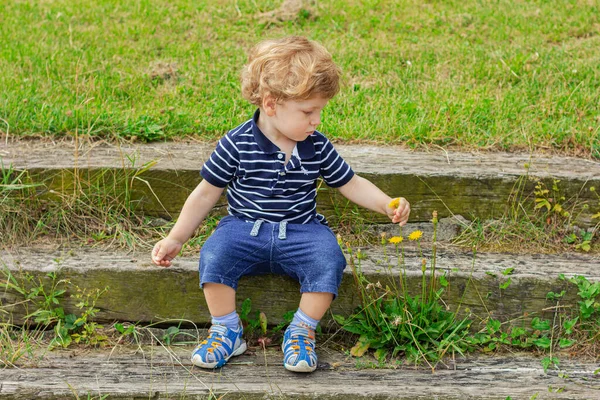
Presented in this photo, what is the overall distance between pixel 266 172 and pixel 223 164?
6.6 inches

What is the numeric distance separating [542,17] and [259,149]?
332cm

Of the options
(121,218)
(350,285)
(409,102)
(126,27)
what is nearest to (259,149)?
(350,285)

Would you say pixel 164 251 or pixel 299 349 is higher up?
pixel 164 251

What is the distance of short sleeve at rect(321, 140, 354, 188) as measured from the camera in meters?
2.78

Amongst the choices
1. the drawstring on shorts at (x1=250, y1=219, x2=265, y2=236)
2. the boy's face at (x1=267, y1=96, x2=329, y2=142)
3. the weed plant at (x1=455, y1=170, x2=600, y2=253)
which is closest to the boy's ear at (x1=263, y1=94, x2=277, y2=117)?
the boy's face at (x1=267, y1=96, x2=329, y2=142)

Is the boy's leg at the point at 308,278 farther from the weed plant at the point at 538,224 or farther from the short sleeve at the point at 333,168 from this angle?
the weed plant at the point at 538,224

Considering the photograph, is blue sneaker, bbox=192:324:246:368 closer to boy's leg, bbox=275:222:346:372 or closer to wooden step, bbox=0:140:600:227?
boy's leg, bbox=275:222:346:372

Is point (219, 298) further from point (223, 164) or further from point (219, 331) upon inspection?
point (223, 164)

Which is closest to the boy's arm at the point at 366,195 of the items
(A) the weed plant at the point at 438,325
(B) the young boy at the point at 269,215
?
(B) the young boy at the point at 269,215

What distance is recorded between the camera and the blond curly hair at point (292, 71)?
8.23 ft

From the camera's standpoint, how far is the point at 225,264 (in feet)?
8.75

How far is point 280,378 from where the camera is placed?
8.69 ft

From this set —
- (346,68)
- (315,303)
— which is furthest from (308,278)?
(346,68)

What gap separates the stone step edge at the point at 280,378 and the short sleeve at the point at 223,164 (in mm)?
716
